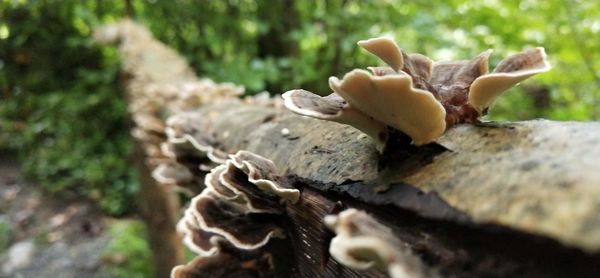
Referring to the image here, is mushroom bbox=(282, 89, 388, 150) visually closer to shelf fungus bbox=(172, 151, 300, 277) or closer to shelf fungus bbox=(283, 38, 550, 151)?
shelf fungus bbox=(283, 38, 550, 151)

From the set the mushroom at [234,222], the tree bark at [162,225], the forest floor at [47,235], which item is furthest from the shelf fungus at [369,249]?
the forest floor at [47,235]

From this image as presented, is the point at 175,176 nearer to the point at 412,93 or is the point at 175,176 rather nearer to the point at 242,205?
the point at 242,205

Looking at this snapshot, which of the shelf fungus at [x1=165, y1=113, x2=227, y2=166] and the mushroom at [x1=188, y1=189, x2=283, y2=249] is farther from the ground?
the mushroom at [x1=188, y1=189, x2=283, y2=249]

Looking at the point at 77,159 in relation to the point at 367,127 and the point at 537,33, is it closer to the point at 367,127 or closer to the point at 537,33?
the point at 537,33

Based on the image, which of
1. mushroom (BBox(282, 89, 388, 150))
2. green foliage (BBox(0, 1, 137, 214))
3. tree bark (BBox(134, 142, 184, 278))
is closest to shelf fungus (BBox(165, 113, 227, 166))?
mushroom (BBox(282, 89, 388, 150))

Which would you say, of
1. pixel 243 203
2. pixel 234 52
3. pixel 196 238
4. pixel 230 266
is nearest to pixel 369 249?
pixel 243 203

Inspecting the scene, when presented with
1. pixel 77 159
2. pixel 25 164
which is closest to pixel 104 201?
pixel 77 159
